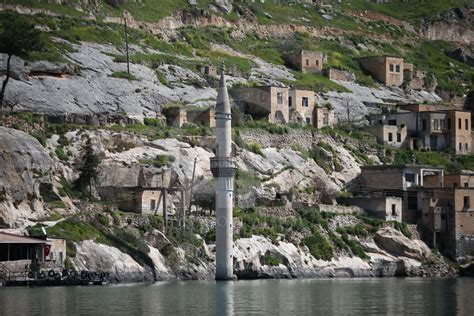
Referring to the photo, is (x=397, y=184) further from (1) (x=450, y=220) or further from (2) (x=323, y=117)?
(2) (x=323, y=117)

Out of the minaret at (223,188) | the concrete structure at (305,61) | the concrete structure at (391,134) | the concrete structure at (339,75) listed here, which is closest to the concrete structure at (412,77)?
the concrete structure at (339,75)

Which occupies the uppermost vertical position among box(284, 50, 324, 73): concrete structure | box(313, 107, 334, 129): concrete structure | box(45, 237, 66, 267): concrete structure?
box(284, 50, 324, 73): concrete structure

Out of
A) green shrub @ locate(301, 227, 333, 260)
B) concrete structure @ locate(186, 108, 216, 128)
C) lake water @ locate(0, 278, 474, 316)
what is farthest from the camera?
concrete structure @ locate(186, 108, 216, 128)

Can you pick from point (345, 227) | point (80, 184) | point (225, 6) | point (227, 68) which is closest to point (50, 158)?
point (80, 184)

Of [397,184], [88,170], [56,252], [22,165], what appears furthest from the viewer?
[397,184]

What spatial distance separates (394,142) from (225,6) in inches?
1159

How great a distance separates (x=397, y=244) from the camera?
122500 millimetres

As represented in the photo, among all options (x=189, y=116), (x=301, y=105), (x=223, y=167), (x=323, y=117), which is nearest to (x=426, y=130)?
(x=323, y=117)

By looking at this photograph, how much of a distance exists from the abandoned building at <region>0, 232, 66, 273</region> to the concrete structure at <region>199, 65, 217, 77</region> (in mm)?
40489

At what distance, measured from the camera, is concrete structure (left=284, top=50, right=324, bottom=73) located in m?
154

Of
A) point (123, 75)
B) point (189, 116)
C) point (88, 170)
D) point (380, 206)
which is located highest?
point (123, 75)

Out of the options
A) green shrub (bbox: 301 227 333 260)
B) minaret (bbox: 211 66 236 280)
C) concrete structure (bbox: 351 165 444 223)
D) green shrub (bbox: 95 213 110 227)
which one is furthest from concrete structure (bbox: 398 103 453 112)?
green shrub (bbox: 95 213 110 227)

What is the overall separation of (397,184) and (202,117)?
17.2 m

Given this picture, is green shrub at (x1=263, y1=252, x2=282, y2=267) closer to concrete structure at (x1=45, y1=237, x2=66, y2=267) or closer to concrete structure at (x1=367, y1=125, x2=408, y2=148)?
concrete structure at (x1=45, y1=237, x2=66, y2=267)
